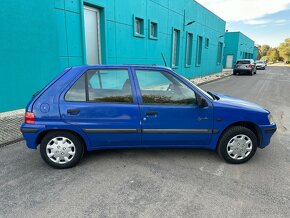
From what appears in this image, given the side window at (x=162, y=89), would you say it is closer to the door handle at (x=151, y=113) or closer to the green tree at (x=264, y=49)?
the door handle at (x=151, y=113)

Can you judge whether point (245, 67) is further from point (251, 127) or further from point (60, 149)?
point (60, 149)

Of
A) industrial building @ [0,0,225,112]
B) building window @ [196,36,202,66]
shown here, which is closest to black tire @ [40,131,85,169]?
industrial building @ [0,0,225,112]

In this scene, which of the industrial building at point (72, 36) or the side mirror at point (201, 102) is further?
the industrial building at point (72, 36)

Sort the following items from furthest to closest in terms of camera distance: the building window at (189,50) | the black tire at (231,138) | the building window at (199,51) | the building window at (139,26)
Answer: the building window at (199,51) < the building window at (189,50) < the building window at (139,26) < the black tire at (231,138)

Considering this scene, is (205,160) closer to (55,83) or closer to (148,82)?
(148,82)

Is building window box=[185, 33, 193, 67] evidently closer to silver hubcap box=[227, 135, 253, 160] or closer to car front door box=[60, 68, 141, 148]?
silver hubcap box=[227, 135, 253, 160]

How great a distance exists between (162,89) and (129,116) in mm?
697

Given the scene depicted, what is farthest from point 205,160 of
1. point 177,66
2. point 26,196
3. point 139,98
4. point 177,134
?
point 177,66

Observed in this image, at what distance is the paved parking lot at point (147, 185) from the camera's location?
2652 mm

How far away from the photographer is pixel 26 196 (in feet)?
9.52

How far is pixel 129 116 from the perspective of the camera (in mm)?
3521

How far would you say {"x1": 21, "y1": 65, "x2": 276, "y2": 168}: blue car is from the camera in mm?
3447

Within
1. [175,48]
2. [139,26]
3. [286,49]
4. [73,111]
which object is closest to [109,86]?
[73,111]

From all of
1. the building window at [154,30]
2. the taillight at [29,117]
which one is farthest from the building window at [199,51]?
the taillight at [29,117]
